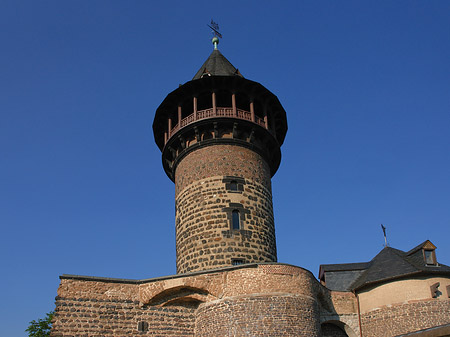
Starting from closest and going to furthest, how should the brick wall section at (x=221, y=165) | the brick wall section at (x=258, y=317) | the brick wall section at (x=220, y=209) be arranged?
the brick wall section at (x=258, y=317) < the brick wall section at (x=220, y=209) < the brick wall section at (x=221, y=165)

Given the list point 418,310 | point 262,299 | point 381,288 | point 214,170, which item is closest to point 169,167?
point 214,170

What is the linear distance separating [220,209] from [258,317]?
480 centimetres

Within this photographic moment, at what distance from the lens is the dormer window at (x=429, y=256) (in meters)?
19.1

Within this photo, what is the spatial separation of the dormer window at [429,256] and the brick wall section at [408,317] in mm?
1742

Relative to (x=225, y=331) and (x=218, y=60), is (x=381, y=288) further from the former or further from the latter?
(x=218, y=60)

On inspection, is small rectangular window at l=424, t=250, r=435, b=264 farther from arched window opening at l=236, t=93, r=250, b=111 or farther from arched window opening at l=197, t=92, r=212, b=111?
arched window opening at l=197, t=92, r=212, b=111

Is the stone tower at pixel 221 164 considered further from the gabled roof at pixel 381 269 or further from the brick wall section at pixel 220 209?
the gabled roof at pixel 381 269

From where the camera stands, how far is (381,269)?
64.5 ft

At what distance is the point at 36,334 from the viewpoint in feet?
82.8

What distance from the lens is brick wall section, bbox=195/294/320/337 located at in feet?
49.5

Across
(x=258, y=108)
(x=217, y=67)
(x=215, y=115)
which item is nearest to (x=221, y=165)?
(x=215, y=115)

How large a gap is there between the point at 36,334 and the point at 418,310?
61.8 feet

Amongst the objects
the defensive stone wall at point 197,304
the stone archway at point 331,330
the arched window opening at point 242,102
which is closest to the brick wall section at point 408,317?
the stone archway at point 331,330

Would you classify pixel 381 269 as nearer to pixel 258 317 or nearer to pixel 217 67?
pixel 258 317
